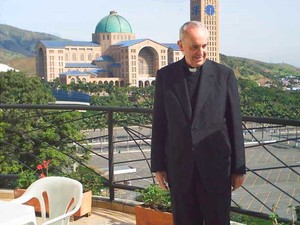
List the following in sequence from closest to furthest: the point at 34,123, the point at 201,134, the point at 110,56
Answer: the point at 201,134 → the point at 34,123 → the point at 110,56

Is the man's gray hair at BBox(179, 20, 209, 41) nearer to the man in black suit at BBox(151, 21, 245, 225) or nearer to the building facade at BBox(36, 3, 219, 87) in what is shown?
the man in black suit at BBox(151, 21, 245, 225)

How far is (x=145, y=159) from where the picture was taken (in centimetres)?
389

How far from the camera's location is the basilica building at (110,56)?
77438 millimetres

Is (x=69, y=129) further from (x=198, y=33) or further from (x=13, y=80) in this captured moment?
(x=198, y=33)

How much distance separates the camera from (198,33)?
2.00 meters

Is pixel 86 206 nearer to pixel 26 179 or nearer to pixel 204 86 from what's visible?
pixel 26 179

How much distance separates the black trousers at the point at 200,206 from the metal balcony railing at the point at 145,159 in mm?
913

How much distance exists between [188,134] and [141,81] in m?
77.5

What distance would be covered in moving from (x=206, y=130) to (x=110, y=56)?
81852 millimetres

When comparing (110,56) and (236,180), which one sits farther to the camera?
(110,56)

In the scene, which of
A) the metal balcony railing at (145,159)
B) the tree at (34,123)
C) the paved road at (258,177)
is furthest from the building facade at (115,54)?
the tree at (34,123)

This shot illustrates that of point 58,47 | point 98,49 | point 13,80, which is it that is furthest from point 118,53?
point 13,80

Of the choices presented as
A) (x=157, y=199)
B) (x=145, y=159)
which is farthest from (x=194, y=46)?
(x=145, y=159)

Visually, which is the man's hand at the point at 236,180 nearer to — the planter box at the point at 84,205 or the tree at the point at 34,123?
the planter box at the point at 84,205
